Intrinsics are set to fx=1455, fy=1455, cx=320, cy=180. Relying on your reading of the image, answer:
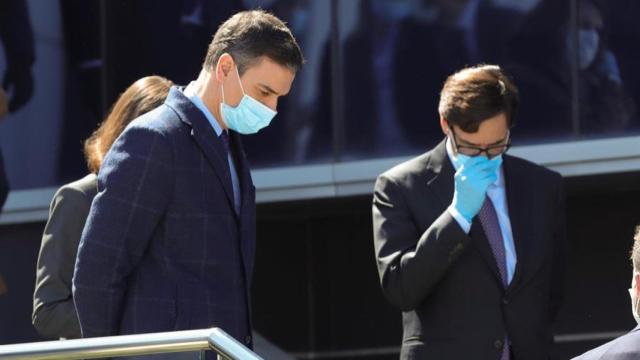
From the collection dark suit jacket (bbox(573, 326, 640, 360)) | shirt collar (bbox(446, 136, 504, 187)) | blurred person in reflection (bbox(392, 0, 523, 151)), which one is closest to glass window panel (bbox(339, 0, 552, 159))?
blurred person in reflection (bbox(392, 0, 523, 151))

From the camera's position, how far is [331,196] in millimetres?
8047

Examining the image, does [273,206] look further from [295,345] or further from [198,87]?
[198,87]

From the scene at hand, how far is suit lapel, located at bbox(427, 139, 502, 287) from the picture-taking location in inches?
200

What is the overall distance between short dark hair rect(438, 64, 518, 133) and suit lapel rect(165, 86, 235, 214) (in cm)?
104

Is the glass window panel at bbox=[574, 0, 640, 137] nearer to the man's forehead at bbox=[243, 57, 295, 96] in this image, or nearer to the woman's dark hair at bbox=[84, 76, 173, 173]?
the woman's dark hair at bbox=[84, 76, 173, 173]

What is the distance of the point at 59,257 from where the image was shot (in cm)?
512

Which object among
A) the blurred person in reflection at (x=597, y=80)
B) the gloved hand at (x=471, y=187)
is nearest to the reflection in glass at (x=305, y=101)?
the blurred person in reflection at (x=597, y=80)

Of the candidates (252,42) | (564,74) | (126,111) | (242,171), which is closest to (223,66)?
(252,42)

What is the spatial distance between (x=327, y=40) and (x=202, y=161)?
378 centimetres

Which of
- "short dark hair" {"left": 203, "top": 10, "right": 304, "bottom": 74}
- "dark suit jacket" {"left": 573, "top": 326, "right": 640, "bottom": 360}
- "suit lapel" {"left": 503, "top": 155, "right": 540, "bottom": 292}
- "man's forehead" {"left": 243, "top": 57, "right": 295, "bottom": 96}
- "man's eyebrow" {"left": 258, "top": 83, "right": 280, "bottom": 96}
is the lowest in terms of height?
"dark suit jacket" {"left": 573, "top": 326, "right": 640, "bottom": 360}

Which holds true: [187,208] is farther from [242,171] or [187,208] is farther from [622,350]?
[622,350]

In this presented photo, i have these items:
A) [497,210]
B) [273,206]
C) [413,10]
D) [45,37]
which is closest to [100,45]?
[45,37]

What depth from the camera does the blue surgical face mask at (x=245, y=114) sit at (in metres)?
4.41

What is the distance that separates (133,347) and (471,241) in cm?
165
